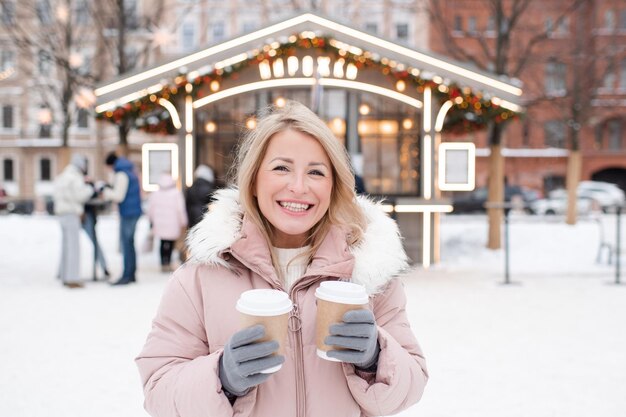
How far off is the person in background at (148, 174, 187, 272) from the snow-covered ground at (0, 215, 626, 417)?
2.61 ft

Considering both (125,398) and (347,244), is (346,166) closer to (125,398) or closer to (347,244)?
(347,244)

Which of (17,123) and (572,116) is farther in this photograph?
→ (17,123)

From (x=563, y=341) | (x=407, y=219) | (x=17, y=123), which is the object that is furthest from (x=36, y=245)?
(x=17, y=123)

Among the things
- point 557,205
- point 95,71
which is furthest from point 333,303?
point 557,205

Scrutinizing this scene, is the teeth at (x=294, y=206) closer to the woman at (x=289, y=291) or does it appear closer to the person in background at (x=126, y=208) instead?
the woman at (x=289, y=291)

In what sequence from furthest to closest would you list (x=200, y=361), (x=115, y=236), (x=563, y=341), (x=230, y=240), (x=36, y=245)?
(x=115, y=236) < (x=36, y=245) < (x=563, y=341) < (x=230, y=240) < (x=200, y=361)

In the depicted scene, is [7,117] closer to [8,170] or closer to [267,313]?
[8,170]

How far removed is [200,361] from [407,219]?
9.98 metres

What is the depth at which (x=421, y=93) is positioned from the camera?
417 inches

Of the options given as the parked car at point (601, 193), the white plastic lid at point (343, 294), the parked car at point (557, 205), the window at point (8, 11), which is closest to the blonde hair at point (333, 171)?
the white plastic lid at point (343, 294)

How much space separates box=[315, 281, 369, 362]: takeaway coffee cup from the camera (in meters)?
1.40

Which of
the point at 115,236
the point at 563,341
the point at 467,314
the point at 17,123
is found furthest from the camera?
the point at 17,123

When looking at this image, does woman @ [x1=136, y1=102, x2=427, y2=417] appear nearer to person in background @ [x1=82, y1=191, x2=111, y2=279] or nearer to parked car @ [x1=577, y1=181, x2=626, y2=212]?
person in background @ [x1=82, y1=191, x2=111, y2=279]

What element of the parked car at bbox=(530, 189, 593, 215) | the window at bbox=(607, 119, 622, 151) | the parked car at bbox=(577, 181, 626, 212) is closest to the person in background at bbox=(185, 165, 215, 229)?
the parked car at bbox=(530, 189, 593, 215)
